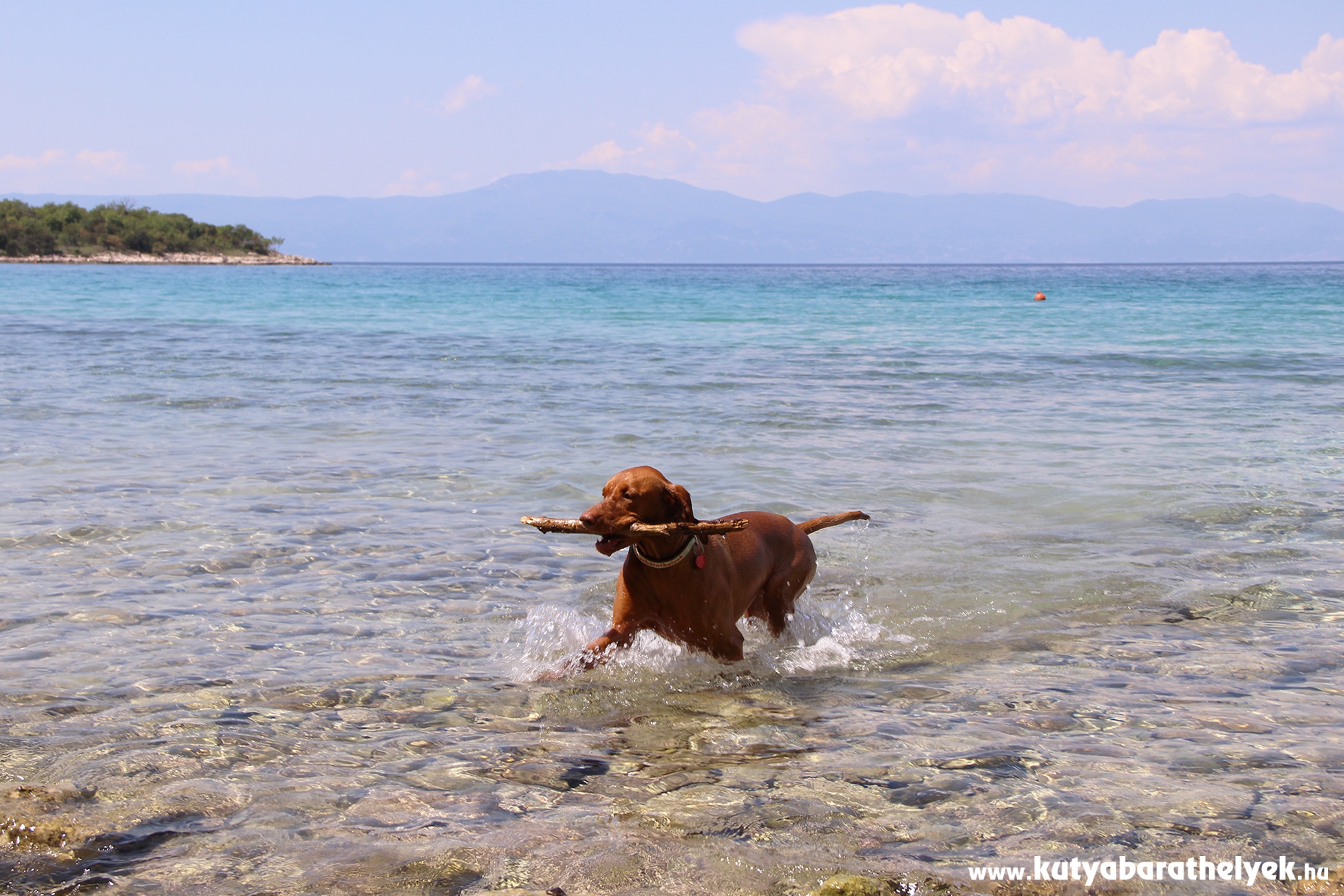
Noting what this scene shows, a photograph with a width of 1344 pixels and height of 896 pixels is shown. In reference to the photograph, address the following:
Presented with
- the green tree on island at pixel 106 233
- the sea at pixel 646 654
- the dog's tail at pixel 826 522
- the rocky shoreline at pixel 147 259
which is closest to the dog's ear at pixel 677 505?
the sea at pixel 646 654

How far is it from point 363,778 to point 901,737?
200cm

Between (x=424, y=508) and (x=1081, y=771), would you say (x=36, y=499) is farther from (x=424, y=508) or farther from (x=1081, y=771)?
(x=1081, y=771)

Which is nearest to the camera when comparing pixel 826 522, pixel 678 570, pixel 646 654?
pixel 678 570

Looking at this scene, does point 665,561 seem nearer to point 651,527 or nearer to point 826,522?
point 651,527

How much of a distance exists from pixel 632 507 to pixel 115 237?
119m

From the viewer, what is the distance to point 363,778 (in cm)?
353

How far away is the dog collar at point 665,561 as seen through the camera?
4.39m

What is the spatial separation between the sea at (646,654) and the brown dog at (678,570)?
191 millimetres

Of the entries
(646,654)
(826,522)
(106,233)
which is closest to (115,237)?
(106,233)

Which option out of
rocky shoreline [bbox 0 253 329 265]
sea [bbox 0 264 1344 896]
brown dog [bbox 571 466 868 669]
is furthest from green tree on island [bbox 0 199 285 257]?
brown dog [bbox 571 466 868 669]

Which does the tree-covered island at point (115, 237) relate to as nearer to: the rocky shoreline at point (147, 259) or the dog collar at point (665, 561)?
the rocky shoreline at point (147, 259)

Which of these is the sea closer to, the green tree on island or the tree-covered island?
the tree-covered island

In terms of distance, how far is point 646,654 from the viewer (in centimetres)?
471

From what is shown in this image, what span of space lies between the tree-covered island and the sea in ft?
335
